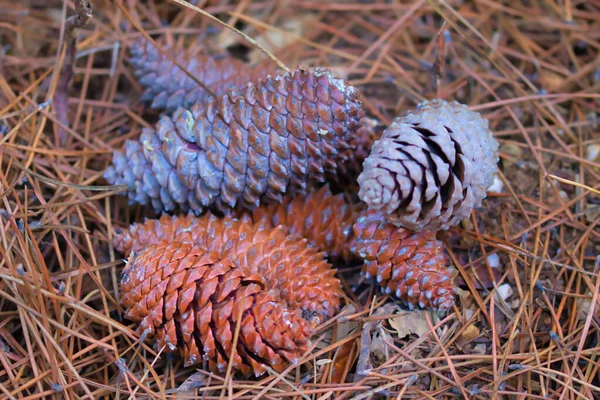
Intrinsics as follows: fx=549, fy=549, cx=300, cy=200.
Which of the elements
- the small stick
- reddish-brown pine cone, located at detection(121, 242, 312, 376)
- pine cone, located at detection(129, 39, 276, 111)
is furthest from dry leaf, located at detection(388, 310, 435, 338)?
the small stick

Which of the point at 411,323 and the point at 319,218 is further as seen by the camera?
the point at 319,218

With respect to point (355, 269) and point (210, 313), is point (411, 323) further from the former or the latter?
point (210, 313)

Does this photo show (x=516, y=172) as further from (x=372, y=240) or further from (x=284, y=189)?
(x=284, y=189)

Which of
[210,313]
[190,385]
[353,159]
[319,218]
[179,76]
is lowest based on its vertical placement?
[190,385]

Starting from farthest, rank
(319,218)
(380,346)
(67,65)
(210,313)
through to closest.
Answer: (67,65), (319,218), (380,346), (210,313)

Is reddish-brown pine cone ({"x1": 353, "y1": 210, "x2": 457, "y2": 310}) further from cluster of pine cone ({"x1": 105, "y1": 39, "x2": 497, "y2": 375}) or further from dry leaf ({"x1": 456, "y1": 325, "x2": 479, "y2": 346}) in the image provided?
dry leaf ({"x1": 456, "y1": 325, "x2": 479, "y2": 346})

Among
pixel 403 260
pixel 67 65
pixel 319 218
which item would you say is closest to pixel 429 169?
pixel 403 260
